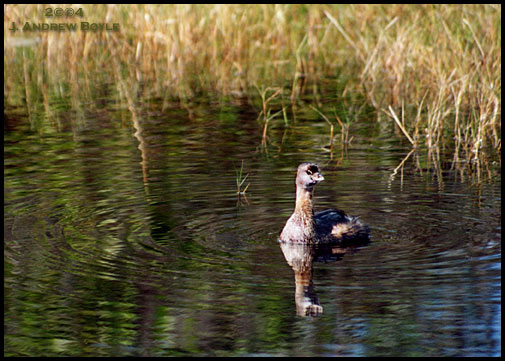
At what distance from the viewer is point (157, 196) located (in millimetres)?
10992

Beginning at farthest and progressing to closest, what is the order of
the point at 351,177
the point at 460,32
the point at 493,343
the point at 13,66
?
the point at 13,66 < the point at 460,32 < the point at 351,177 < the point at 493,343

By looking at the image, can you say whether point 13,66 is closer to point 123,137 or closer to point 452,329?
point 123,137

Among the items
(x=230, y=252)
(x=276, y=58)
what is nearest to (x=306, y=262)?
(x=230, y=252)

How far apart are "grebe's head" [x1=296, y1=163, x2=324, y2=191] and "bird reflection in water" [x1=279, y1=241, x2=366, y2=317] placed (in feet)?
1.96

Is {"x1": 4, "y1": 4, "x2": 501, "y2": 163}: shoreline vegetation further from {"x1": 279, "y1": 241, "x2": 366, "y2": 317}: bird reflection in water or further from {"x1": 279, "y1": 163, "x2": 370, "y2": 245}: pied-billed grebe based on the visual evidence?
{"x1": 279, "y1": 241, "x2": 366, "y2": 317}: bird reflection in water

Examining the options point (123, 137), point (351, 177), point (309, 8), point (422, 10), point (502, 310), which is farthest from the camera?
point (309, 8)

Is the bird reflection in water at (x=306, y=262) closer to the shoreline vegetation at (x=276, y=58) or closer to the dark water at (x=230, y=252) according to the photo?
the dark water at (x=230, y=252)

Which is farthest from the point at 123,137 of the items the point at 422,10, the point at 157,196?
the point at 422,10

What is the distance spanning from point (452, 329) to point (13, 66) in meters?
16.0

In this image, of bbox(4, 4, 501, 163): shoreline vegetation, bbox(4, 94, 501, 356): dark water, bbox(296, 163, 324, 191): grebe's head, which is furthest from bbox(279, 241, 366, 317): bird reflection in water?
bbox(4, 4, 501, 163): shoreline vegetation

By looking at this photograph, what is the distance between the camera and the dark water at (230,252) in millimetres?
6809

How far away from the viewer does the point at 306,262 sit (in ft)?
28.7

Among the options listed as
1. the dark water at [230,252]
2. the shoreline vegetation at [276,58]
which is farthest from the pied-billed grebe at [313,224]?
the shoreline vegetation at [276,58]

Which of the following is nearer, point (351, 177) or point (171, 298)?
point (171, 298)
